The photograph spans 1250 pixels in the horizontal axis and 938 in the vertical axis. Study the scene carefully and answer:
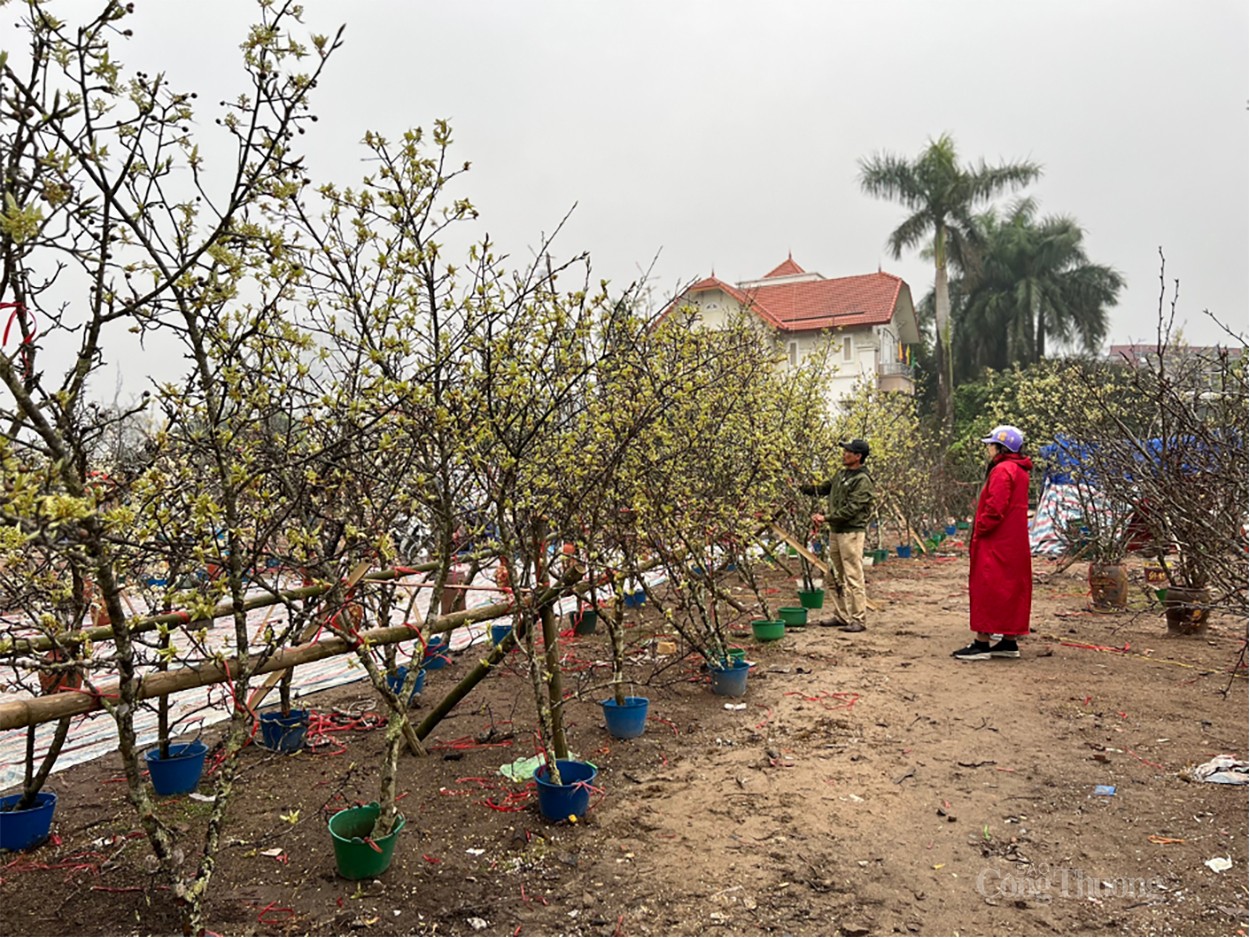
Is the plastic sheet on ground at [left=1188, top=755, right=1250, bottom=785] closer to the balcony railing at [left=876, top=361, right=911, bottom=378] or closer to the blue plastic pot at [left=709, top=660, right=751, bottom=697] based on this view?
the blue plastic pot at [left=709, top=660, right=751, bottom=697]

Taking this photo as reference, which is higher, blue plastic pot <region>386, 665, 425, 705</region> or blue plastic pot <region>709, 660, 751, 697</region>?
blue plastic pot <region>386, 665, 425, 705</region>

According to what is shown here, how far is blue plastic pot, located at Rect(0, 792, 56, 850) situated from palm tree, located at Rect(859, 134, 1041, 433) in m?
30.9

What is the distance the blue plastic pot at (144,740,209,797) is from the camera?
416 cm

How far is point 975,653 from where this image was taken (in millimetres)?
6859

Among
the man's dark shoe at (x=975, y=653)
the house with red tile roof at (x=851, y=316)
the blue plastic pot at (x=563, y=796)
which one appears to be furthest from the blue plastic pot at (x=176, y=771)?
the house with red tile roof at (x=851, y=316)

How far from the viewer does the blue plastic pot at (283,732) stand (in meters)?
4.71

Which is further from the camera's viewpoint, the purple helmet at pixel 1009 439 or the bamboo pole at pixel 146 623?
the purple helmet at pixel 1009 439

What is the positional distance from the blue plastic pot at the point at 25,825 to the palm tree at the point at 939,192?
30887 mm

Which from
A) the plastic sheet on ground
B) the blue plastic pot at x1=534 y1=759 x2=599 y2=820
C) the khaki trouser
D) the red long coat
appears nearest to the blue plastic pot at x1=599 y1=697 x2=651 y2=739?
the blue plastic pot at x1=534 y1=759 x2=599 y2=820

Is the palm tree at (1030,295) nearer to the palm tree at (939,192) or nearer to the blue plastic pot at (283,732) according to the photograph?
the palm tree at (939,192)

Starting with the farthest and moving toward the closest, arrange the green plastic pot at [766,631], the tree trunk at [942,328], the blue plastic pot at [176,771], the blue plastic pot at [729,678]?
the tree trunk at [942,328] → the green plastic pot at [766,631] → the blue plastic pot at [729,678] → the blue plastic pot at [176,771]

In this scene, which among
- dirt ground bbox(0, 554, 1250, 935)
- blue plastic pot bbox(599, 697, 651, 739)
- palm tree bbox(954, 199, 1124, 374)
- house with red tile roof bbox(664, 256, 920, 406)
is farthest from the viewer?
palm tree bbox(954, 199, 1124, 374)

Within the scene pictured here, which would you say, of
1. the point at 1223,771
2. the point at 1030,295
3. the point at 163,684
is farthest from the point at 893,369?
the point at 163,684

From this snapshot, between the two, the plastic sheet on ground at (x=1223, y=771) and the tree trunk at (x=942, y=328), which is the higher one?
the tree trunk at (x=942, y=328)
